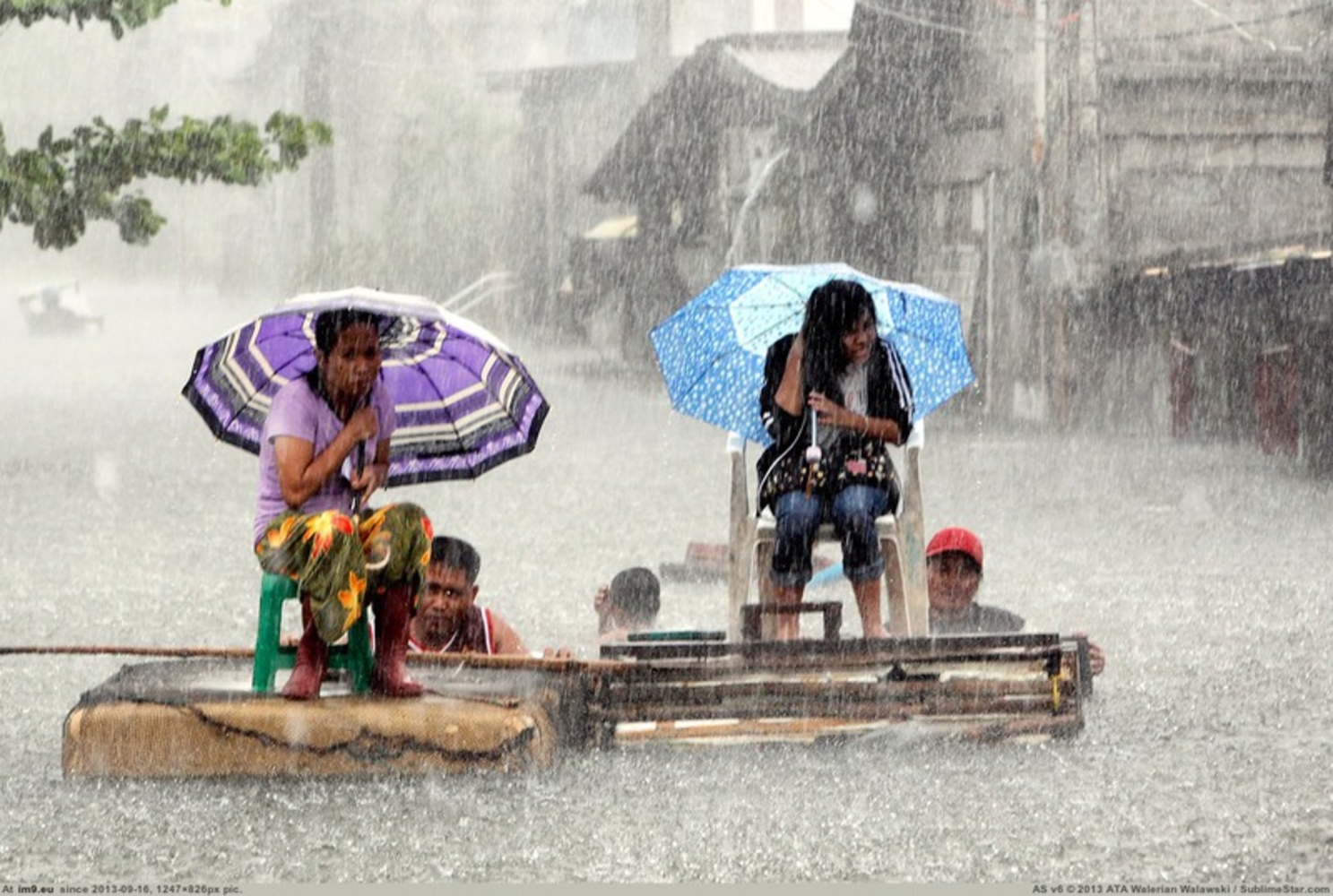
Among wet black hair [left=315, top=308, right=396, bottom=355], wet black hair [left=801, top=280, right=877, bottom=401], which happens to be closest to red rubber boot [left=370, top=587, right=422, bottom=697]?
wet black hair [left=315, top=308, right=396, bottom=355]

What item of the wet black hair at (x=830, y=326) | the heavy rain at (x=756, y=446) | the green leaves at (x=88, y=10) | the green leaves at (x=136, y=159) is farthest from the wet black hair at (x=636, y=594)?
the green leaves at (x=88, y=10)

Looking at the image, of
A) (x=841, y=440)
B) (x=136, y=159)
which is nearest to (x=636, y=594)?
(x=841, y=440)

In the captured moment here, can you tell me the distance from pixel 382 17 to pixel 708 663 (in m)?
47.0

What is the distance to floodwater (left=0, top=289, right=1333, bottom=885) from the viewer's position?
16.5 ft

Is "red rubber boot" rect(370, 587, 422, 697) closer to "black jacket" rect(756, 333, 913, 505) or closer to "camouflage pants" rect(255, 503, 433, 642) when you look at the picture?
"camouflage pants" rect(255, 503, 433, 642)

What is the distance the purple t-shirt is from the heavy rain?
749mm

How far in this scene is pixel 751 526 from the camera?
278 inches

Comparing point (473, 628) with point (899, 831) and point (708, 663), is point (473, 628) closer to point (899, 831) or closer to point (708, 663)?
point (708, 663)

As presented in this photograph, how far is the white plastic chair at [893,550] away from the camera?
6797 mm

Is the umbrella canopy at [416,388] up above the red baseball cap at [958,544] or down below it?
above

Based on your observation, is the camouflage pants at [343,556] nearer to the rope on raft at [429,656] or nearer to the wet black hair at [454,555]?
the rope on raft at [429,656]

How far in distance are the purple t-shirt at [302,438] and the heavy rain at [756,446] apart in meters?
0.75

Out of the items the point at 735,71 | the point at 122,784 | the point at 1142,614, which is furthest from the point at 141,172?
the point at 735,71

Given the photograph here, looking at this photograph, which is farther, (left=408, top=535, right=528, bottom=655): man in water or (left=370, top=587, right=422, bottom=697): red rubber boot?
(left=408, top=535, right=528, bottom=655): man in water
